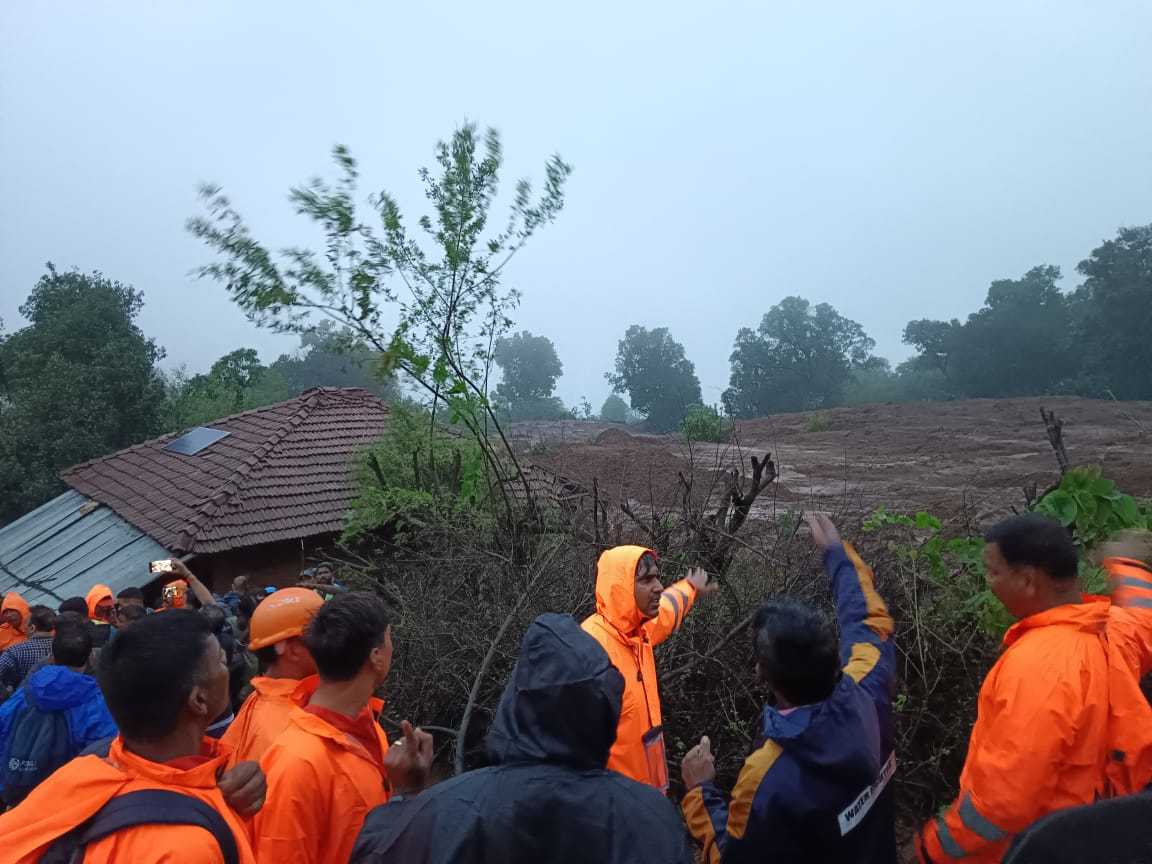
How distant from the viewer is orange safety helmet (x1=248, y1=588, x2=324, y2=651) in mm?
2469

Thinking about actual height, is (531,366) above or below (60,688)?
above

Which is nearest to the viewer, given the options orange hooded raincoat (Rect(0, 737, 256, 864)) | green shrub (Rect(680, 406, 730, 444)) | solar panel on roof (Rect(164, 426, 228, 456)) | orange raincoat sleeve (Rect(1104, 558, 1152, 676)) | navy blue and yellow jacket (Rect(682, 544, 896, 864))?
orange hooded raincoat (Rect(0, 737, 256, 864))

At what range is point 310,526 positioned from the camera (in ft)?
38.1

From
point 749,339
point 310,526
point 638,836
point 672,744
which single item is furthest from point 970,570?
point 749,339

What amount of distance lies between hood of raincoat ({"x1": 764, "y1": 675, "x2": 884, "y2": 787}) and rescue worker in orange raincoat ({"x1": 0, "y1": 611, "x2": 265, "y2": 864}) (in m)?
1.22

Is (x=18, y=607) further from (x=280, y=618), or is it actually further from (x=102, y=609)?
(x=280, y=618)

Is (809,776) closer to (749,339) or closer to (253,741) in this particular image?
(253,741)

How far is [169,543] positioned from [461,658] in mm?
7579

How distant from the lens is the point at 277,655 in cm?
249

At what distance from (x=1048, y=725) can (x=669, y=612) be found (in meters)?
1.71

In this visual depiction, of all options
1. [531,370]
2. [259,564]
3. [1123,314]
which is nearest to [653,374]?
[531,370]

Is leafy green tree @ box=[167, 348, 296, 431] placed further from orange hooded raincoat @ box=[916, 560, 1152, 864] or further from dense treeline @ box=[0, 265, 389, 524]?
orange hooded raincoat @ box=[916, 560, 1152, 864]

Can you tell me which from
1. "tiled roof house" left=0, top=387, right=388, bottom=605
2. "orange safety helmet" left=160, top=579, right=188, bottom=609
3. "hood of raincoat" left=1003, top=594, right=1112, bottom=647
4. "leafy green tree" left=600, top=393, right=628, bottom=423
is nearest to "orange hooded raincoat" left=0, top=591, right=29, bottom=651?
"orange safety helmet" left=160, top=579, right=188, bottom=609

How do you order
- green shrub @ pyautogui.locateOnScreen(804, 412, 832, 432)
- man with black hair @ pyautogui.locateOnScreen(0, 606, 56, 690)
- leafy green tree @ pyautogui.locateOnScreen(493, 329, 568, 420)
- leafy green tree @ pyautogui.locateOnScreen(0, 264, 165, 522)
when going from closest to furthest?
man with black hair @ pyautogui.locateOnScreen(0, 606, 56, 690), leafy green tree @ pyautogui.locateOnScreen(0, 264, 165, 522), green shrub @ pyautogui.locateOnScreen(804, 412, 832, 432), leafy green tree @ pyautogui.locateOnScreen(493, 329, 568, 420)
